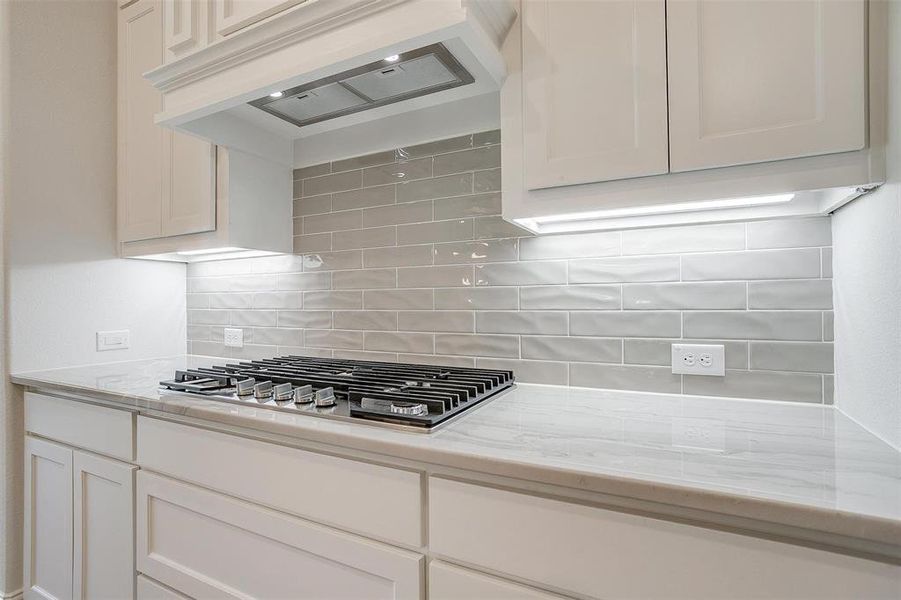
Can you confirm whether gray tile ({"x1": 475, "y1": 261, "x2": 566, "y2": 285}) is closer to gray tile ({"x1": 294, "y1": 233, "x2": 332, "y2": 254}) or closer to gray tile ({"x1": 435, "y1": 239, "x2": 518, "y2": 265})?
gray tile ({"x1": 435, "y1": 239, "x2": 518, "y2": 265})

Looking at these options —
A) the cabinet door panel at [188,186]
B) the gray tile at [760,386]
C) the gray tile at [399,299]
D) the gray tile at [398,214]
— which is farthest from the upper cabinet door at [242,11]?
the gray tile at [760,386]

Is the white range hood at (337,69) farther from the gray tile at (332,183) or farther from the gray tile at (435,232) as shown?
the gray tile at (435,232)

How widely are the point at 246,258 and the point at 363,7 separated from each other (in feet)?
4.40

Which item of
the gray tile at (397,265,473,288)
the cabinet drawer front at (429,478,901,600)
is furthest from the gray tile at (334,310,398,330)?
the cabinet drawer front at (429,478,901,600)

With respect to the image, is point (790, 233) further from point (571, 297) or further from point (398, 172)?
point (398, 172)

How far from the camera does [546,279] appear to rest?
4.83 feet

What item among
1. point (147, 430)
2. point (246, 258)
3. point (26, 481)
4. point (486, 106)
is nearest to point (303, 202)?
point (246, 258)

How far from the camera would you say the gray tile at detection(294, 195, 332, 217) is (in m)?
1.90

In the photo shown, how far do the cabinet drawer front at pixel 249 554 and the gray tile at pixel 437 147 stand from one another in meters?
1.27

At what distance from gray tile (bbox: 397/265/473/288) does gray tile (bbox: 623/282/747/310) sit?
55 centimetres

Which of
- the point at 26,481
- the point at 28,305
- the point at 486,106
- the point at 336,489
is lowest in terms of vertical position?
the point at 26,481

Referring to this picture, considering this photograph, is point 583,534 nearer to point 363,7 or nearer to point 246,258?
point 363,7

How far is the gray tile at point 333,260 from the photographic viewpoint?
72.3 inches

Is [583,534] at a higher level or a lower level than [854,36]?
lower
